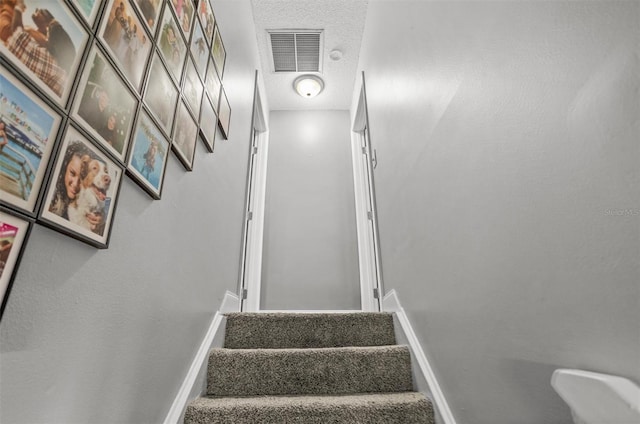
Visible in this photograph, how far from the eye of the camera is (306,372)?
135cm

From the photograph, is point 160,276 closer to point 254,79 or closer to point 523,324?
point 523,324

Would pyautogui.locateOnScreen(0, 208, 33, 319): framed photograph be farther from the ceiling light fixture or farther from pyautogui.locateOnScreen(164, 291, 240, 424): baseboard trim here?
the ceiling light fixture

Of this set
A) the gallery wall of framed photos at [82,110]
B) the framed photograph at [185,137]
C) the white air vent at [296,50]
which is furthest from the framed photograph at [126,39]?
the white air vent at [296,50]

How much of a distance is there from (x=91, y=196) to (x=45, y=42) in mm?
314

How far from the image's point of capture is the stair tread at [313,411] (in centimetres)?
112

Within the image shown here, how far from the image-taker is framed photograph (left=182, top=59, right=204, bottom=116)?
1.24 metres

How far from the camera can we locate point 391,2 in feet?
6.14

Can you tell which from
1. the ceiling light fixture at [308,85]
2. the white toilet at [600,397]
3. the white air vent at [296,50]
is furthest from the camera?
the ceiling light fixture at [308,85]

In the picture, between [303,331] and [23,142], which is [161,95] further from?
[303,331]

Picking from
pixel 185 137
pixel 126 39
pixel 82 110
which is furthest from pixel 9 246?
pixel 185 137

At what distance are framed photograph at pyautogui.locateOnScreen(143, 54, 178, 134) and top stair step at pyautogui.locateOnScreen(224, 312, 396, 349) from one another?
3.44 ft

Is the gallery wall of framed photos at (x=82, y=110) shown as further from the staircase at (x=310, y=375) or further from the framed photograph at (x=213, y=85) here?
the staircase at (x=310, y=375)

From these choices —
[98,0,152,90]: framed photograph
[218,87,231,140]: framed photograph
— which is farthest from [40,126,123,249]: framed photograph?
[218,87,231,140]: framed photograph

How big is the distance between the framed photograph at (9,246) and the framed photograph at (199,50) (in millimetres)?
1023
